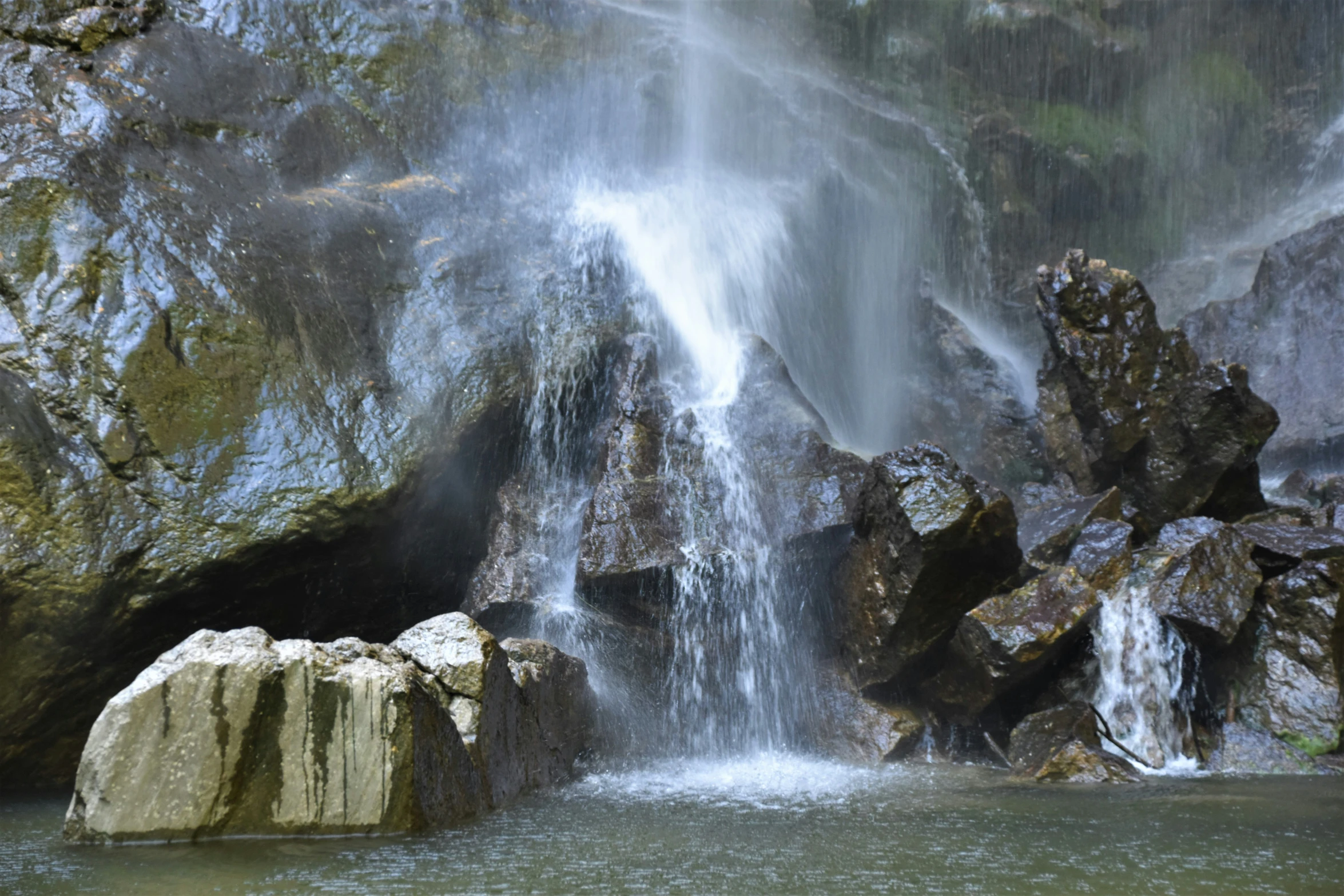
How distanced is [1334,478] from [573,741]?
1035 cm

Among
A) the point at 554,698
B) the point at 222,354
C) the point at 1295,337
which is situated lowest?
the point at 554,698

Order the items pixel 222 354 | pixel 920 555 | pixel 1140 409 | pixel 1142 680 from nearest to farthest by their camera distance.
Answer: pixel 222 354 < pixel 1142 680 < pixel 920 555 < pixel 1140 409

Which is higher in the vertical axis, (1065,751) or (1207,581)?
(1207,581)

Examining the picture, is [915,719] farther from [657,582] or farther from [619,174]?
[619,174]

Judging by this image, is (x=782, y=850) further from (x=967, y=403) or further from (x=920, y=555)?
(x=967, y=403)

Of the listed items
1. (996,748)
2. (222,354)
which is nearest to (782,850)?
(996,748)

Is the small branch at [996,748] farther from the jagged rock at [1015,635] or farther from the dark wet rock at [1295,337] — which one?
the dark wet rock at [1295,337]

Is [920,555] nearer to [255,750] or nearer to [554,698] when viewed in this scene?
[554,698]

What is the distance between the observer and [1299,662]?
24.0 ft

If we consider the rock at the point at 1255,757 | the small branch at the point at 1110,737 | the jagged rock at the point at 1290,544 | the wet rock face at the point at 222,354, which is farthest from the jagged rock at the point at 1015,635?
the wet rock face at the point at 222,354

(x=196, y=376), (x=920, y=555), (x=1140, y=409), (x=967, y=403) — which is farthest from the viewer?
(x=967, y=403)

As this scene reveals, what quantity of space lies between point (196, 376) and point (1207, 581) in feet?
27.6

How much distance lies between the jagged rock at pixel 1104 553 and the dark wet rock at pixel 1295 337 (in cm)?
669

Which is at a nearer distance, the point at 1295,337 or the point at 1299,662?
the point at 1299,662
